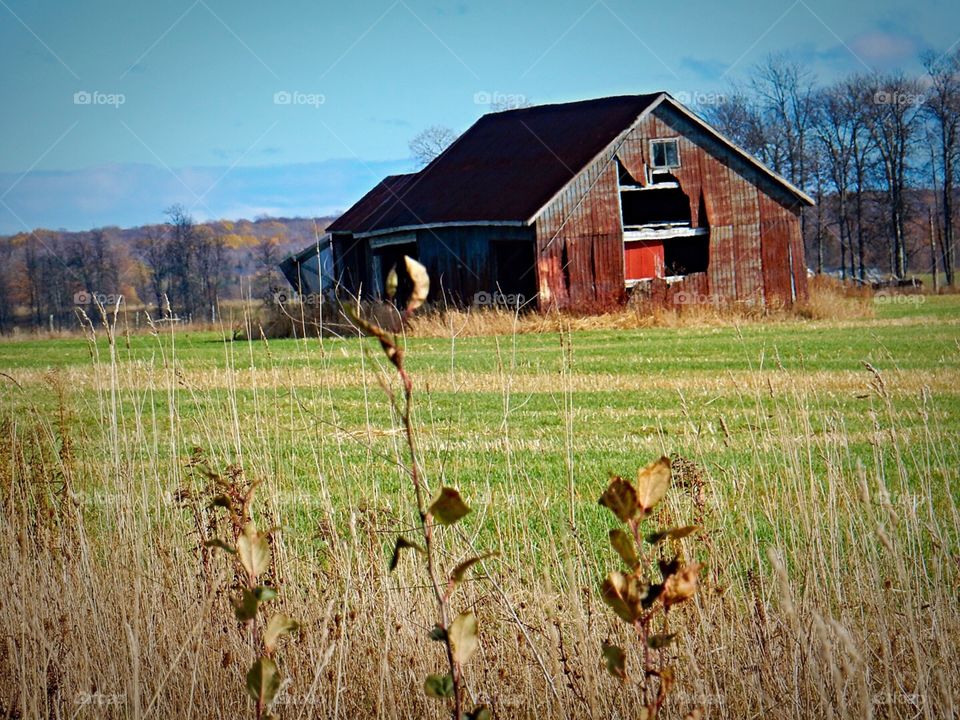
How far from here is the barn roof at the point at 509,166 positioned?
28.0 metres

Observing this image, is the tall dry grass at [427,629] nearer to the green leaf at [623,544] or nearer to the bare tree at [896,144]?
the green leaf at [623,544]

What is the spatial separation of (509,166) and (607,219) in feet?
13.4

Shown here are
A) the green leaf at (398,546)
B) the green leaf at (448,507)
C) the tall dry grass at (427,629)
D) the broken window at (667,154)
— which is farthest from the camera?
the broken window at (667,154)

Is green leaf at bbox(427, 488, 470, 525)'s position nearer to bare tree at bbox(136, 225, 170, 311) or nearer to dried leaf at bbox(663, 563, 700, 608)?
dried leaf at bbox(663, 563, 700, 608)

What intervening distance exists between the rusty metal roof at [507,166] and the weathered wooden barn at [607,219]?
0.19ft

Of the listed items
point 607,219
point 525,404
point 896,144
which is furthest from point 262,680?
point 896,144

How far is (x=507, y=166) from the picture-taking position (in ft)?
100

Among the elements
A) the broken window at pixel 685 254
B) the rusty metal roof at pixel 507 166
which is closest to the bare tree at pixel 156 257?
the rusty metal roof at pixel 507 166

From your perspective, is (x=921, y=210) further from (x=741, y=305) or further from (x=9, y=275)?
(x=9, y=275)

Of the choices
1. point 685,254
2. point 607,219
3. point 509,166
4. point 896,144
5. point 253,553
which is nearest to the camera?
point 253,553

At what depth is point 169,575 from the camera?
5074mm

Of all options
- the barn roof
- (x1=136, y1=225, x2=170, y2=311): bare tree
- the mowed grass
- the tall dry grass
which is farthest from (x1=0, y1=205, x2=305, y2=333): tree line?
the tall dry grass

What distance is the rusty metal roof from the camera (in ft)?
92.0

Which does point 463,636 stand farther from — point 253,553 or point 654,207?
point 654,207
